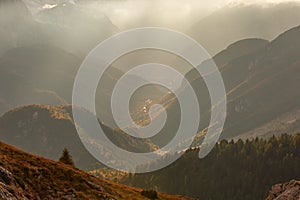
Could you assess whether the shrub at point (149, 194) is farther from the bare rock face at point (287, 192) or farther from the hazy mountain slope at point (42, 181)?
the bare rock face at point (287, 192)

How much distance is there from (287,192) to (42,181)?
1422 inches

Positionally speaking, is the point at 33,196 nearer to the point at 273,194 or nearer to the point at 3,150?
the point at 3,150

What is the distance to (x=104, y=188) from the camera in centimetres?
6178

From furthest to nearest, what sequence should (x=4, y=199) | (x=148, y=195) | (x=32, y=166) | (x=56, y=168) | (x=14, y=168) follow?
(x=148, y=195), (x=56, y=168), (x=32, y=166), (x=14, y=168), (x=4, y=199)

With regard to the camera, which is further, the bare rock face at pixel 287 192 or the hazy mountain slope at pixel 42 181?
the bare rock face at pixel 287 192

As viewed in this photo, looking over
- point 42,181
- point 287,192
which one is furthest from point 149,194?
point 42,181

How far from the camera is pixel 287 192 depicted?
210 ft

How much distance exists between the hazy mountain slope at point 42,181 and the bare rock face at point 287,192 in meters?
22.3

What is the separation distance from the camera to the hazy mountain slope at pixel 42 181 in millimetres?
46987

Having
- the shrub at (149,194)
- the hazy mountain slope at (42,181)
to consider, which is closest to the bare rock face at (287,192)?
the shrub at (149,194)

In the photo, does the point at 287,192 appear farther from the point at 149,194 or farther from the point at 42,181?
the point at 42,181

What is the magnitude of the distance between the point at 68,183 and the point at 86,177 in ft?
19.1

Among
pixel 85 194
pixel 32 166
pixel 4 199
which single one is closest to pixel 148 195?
pixel 85 194

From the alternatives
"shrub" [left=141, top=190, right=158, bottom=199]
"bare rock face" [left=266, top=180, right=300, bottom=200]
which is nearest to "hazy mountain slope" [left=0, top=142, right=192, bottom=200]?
"shrub" [left=141, top=190, right=158, bottom=199]
